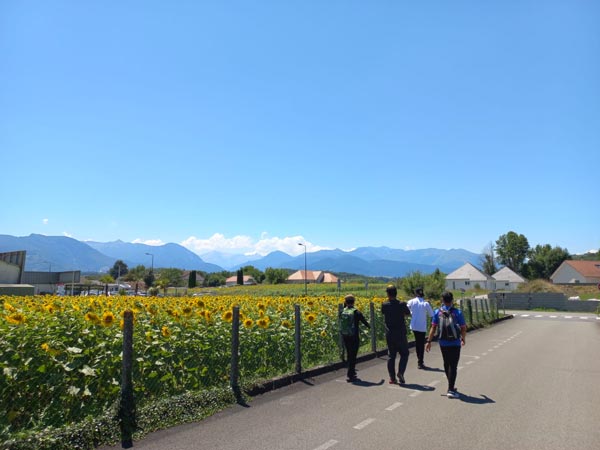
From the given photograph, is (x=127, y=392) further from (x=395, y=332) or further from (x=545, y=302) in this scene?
(x=545, y=302)

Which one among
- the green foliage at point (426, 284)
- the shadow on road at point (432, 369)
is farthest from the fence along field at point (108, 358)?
the green foliage at point (426, 284)

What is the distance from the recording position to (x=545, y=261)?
10875 centimetres

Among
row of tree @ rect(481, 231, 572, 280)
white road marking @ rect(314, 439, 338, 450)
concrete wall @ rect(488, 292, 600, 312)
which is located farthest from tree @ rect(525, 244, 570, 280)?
white road marking @ rect(314, 439, 338, 450)

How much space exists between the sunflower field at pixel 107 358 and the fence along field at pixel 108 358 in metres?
0.01

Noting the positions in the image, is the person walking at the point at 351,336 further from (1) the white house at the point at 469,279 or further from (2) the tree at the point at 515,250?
(2) the tree at the point at 515,250

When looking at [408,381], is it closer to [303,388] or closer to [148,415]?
[303,388]

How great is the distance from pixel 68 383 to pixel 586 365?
11.8 m

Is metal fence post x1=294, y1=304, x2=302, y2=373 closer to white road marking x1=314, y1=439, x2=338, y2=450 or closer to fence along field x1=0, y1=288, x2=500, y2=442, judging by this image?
fence along field x1=0, y1=288, x2=500, y2=442

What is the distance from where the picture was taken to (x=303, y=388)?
25.0ft

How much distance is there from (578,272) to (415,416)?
3981 inches

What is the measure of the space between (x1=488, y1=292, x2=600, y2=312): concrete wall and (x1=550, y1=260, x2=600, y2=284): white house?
47138 millimetres

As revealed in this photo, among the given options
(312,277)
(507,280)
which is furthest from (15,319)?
(312,277)

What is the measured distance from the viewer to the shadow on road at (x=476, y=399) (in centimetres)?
676

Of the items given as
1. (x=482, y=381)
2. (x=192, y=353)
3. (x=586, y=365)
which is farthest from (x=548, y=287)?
(x=192, y=353)
